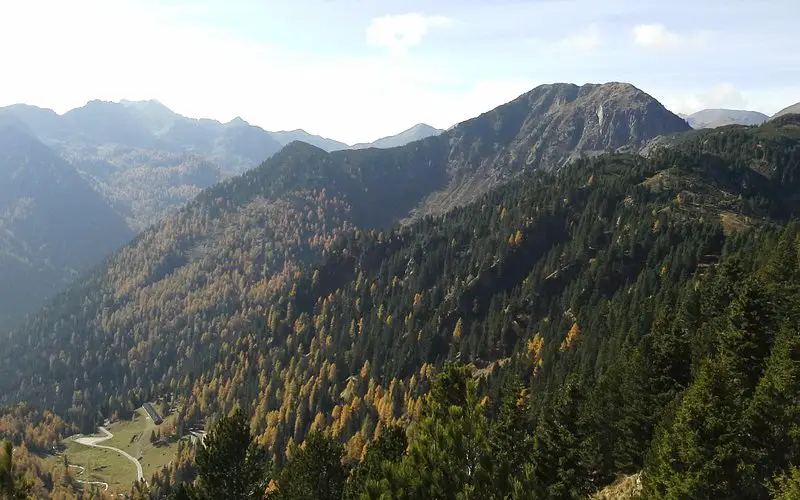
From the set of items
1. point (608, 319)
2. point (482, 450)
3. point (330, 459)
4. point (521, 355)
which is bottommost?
point (521, 355)

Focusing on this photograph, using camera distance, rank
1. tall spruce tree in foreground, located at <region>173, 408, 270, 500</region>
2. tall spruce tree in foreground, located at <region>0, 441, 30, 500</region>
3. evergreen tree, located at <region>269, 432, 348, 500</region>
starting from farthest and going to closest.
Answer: evergreen tree, located at <region>269, 432, 348, 500</region>
tall spruce tree in foreground, located at <region>173, 408, 270, 500</region>
tall spruce tree in foreground, located at <region>0, 441, 30, 500</region>

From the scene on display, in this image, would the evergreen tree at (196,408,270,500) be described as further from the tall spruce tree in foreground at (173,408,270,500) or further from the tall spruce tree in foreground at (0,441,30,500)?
the tall spruce tree in foreground at (0,441,30,500)

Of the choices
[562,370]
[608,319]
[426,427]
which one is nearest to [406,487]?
[426,427]

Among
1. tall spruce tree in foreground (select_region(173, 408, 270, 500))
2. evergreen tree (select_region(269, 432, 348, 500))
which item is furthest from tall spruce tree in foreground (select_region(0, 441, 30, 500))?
evergreen tree (select_region(269, 432, 348, 500))

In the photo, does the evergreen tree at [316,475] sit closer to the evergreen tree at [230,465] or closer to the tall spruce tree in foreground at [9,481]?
the evergreen tree at [230,465]

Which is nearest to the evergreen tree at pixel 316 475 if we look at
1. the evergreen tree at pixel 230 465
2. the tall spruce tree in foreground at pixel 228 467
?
the evergreen tree at pixel 230 465

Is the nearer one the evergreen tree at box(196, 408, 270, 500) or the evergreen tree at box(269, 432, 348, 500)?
the evergreen tree at box(196, 408, 270, 500)

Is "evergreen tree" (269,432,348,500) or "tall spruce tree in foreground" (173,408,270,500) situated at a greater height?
"tall spruce tree in foreground" (173,408,270,500)

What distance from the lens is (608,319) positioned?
448 ft

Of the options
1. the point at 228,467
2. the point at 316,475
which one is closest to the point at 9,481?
the point at 228,467

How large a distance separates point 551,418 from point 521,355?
112 metres

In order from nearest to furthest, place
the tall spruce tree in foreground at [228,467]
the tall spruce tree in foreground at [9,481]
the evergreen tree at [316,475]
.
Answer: the tall spruce tree in foreground at [9,481], the tall spruce tree in foreground at [228,467], the evergreen tree at [316,475]

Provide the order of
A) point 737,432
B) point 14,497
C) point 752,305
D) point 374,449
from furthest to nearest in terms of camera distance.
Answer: point 374,449, point 752,305, point 737,432, point 14,497

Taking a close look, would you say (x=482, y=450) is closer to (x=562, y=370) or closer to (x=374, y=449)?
(x=374, y=449)
